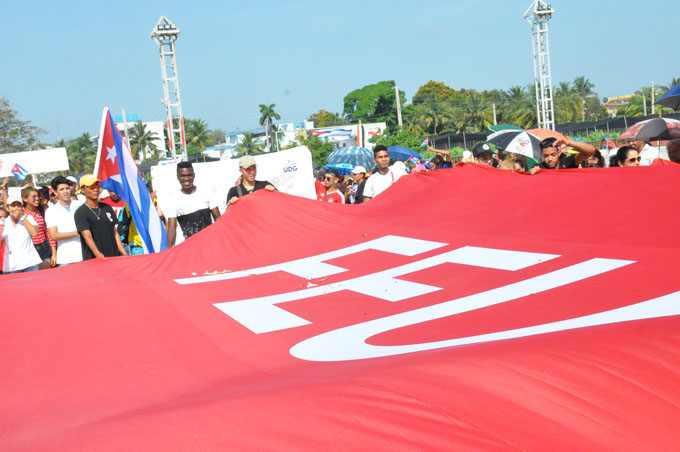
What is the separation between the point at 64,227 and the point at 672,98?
8.39 metres

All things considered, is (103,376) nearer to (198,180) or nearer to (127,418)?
(127,418)

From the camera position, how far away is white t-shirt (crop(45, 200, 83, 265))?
6.35 metres

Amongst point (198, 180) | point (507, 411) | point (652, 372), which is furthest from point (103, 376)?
point (198, 180)

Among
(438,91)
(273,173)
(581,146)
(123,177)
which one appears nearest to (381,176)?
(581,146)

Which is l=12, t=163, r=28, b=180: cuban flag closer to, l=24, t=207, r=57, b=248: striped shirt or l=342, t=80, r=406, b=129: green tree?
l=24, t=207, r=57, b=248: striped shirt

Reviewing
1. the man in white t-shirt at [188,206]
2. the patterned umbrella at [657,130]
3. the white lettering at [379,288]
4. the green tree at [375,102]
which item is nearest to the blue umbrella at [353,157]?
the patterned umbrella at [657,130]

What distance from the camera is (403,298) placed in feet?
11.3

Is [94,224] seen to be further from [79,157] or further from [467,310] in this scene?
[79,157]

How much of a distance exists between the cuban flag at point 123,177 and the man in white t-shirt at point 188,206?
40 centimetres

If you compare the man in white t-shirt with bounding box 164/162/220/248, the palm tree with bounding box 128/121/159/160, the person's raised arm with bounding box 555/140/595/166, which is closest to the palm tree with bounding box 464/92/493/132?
the palm tree with bounding box 128/121/159/160

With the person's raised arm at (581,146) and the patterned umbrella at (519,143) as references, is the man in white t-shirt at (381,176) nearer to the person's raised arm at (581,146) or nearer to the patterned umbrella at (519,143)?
the person's raised arm at (581,146)

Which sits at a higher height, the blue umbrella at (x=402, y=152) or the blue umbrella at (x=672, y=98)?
the blue umbrella at (x=672, y=98)

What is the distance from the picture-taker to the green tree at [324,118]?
11771 cm

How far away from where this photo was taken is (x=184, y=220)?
629cm
